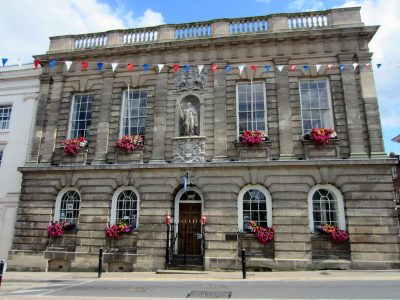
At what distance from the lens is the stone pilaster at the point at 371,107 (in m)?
13.7

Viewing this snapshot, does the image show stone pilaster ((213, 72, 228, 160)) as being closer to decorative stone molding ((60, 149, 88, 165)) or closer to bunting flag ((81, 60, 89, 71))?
bunting flag ((81, 60, 89, 71))

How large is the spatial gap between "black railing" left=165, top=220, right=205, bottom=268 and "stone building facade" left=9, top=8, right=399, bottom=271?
62 mm

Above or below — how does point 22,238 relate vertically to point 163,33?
below

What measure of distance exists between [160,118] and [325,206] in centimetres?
842

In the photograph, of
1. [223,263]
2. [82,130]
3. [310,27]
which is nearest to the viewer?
[223,263]

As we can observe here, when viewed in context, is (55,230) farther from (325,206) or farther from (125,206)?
(325,206)

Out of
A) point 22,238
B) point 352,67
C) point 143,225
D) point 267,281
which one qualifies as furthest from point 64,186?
point 352,67

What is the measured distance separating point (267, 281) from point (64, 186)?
34.0 ft

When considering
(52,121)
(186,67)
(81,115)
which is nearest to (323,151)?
(186,67)

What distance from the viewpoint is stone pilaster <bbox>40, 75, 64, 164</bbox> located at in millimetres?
16175

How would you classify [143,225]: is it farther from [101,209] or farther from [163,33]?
[163,33]

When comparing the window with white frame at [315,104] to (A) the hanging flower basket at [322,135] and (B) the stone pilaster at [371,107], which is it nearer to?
(A) the hanging flower basket at [322,135]

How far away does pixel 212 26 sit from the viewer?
1634 cm

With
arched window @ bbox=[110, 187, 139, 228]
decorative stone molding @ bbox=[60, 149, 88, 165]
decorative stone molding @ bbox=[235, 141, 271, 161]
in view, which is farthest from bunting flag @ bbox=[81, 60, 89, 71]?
decorative stone molding @ bbox=[235, 141, 271, 161]
